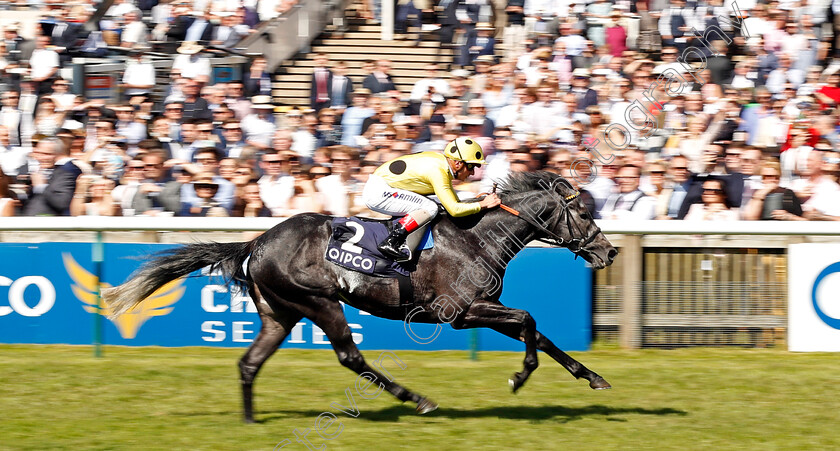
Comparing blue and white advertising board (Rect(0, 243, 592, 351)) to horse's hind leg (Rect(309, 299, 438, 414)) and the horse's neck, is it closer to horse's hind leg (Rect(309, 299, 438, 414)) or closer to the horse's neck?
the horse's neck

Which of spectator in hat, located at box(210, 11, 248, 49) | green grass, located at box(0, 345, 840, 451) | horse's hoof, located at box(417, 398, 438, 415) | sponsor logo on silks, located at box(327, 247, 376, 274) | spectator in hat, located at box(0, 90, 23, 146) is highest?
spectator in hat, located at box(210, 11, 248, 49)

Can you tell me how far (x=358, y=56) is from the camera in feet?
44.3

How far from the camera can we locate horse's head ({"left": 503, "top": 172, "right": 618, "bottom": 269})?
21.3 feet

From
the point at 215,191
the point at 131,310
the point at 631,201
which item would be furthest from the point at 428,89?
the point at 131,310

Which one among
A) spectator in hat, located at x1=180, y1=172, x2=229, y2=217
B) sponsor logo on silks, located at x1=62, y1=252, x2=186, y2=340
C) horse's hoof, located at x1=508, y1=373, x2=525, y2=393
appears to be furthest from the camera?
spectator in hat, located at x1=180, y1=172, x2=229, y2=217

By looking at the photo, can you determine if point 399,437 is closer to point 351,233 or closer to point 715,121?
point 351,233

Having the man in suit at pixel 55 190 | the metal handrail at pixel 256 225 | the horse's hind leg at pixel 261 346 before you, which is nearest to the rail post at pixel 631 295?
the metal handrail at pixel 256 225

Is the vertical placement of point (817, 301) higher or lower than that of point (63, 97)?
lower

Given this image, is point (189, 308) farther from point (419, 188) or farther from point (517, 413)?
point (517, 413)

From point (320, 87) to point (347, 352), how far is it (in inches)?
243

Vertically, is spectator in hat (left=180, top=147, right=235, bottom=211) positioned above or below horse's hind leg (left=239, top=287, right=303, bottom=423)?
above

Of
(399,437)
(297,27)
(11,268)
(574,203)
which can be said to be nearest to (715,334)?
(574,203)

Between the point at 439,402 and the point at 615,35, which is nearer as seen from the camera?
the point at 439,402

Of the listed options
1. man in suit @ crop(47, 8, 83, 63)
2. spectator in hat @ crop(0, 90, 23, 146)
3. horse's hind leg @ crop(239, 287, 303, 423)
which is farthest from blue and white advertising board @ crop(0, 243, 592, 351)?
man in suit @ crop(47, 8, 83, 63)
